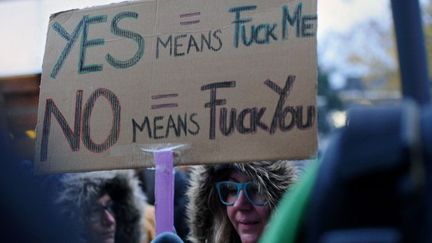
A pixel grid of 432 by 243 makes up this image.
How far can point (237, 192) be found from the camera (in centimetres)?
265

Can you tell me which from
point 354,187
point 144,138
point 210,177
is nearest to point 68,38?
point 144,138

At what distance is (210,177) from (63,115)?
601 mm

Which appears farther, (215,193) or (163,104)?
(215,193)

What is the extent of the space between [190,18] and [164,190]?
0.55 metres

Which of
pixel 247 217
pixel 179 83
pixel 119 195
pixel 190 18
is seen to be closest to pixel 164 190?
pixel 179 83

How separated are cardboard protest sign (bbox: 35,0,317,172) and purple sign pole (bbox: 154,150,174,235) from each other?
0.13 ft

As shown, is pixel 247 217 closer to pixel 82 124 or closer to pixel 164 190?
pixel 164 190

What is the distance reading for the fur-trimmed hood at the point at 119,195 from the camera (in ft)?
11.0

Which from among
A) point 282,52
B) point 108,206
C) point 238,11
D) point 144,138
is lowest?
point 108,206

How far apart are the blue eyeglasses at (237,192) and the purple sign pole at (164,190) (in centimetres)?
43

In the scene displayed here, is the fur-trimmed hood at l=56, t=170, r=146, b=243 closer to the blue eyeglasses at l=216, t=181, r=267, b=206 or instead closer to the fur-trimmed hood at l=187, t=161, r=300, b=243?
the fur-trimmed hood at l=187, t=161, r=300, b=243

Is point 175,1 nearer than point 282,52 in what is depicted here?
No

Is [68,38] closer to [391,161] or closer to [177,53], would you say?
[177,53]

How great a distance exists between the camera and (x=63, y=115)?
2416 millimetres
